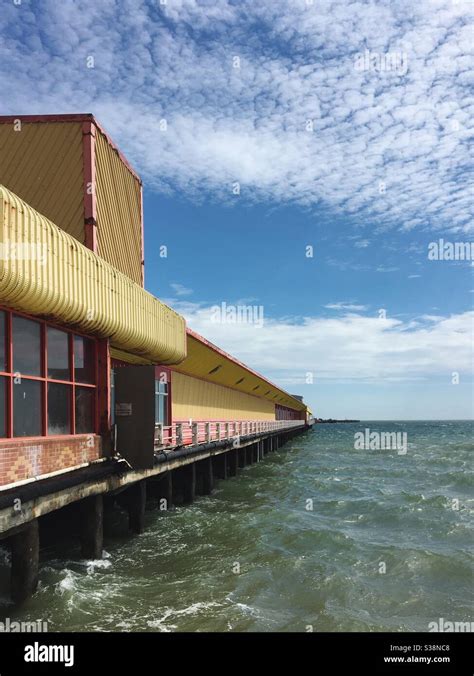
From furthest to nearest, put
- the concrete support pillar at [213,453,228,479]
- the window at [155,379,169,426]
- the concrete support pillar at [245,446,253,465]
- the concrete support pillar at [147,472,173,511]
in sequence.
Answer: the concrete support pillar at [245,446,253,465] < the concrete support pillar at [213,453,228,479] < the window at [155,379,169,426] < the concrete support pillar at [147,472,173,511]

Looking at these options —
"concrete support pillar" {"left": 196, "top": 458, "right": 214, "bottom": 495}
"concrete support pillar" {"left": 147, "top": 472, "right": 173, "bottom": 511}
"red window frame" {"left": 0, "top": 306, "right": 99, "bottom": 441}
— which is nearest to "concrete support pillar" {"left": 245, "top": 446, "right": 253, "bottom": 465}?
"concrete support pillar" {"left": 196, "top": 458, "right": 214, "bottom": 495}

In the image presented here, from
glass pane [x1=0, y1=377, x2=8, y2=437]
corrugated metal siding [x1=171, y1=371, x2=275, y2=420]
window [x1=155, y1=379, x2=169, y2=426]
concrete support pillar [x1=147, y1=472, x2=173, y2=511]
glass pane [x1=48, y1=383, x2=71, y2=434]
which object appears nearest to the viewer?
glass pane [x1=0, y1=377, x2=8, y2=437]

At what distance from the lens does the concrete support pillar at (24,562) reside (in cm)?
891

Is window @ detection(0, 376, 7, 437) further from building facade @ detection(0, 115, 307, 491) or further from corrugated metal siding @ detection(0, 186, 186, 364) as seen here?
corrugated metal siding @ detection(0, 186, 186, 364)

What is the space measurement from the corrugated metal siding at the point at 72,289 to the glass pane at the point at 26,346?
28 centimetres

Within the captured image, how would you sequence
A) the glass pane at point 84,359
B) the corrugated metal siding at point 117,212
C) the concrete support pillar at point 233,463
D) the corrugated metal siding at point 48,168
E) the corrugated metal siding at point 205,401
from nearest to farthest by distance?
the glass pane at point 84,359 → the corrugated metal siding at point 48,168 → the corrugated metal siding at point 117,212 → the corrugated metal siding at point 205,401 → the concrete support pillar at point 233,463

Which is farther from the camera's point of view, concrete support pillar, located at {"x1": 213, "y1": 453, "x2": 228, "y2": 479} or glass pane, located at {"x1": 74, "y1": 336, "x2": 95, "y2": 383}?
concrete support pillar, located at {"x1": 213, "y1": 453, "x2": 228, "y2": 479}

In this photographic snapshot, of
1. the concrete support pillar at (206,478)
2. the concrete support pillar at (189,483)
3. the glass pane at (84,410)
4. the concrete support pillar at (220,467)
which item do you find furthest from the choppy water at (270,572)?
the concrete support pillar at (220,467)

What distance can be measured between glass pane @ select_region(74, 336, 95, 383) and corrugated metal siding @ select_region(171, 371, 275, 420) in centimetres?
917

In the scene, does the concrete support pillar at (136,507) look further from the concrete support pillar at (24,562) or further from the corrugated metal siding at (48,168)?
the corrugated metal siding at (48,168)

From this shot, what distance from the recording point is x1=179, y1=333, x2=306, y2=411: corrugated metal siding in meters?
22.6

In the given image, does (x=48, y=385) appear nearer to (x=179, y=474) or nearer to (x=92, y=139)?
(x=92, y=139)

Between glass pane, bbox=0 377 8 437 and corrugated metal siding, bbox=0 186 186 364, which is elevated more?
corrugated metal siding, bbox=0 186 186 364
